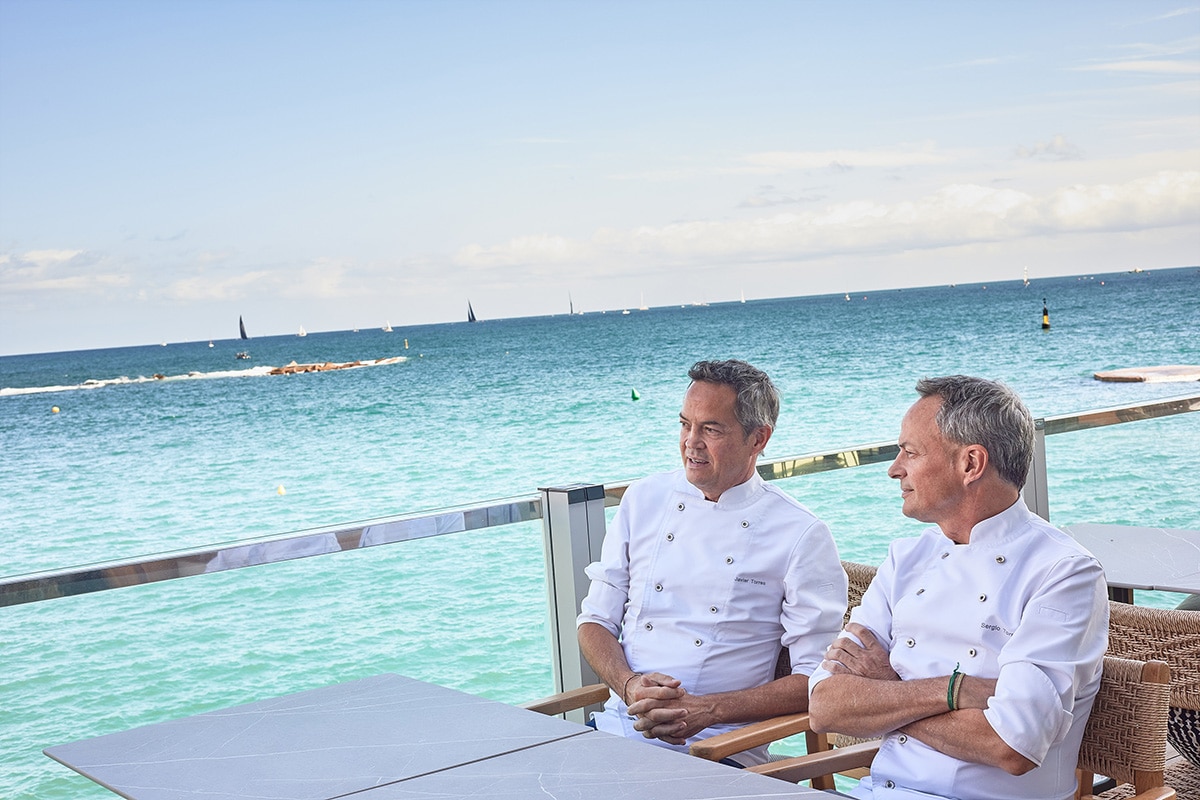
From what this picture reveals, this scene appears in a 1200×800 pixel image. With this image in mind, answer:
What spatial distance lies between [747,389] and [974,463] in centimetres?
82

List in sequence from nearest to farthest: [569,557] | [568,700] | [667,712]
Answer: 1. [667,712]
2. [568,700]
3. [569,557]

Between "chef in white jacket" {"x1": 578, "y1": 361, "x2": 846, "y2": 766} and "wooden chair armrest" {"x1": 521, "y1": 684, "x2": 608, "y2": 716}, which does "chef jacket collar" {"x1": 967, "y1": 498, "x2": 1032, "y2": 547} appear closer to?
"chef in white jacket" {"x1": 578, "y1": 361, "x2": 846, "y2": 766}

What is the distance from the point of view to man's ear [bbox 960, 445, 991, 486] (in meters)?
2.12

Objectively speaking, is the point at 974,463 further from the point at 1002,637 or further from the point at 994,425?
the point at 1002,637

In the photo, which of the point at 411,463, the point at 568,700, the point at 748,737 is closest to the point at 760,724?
the point at 748,737

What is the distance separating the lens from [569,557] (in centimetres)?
320

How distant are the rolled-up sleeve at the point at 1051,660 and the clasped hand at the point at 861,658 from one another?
29 cm

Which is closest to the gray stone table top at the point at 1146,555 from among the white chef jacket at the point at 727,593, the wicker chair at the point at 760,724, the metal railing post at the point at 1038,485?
the metal railing post at the point at 1038,485

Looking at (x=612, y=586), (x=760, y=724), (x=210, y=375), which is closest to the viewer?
(x=760, y=724)

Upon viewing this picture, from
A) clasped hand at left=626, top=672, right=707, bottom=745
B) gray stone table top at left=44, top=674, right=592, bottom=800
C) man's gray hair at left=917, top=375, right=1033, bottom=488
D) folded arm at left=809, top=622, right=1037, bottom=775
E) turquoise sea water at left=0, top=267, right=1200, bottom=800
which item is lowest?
turquoise sea water at left=0, top=267, right=1200, bottom=800

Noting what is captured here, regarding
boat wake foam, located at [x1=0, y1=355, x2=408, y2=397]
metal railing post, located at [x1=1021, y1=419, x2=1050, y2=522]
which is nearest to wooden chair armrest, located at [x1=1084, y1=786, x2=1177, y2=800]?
metal railing post, located at [x1=1021, y1=419, x2=1050, y2=522]

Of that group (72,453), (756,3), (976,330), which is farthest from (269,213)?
(976,330)

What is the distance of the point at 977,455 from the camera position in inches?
83.9

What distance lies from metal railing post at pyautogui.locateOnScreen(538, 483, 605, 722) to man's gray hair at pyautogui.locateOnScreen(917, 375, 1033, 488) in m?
1.27
